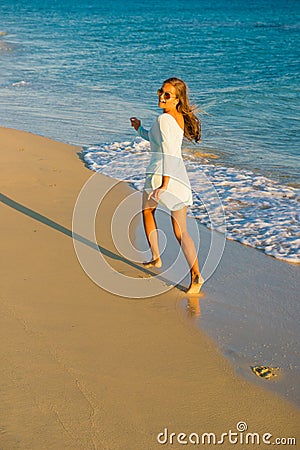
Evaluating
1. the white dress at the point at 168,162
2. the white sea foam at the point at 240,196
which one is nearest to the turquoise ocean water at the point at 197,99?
the white sea foam at the point at 240,196

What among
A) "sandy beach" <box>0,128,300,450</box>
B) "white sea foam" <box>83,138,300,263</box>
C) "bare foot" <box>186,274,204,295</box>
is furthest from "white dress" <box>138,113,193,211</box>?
"white sea foam" <box>83,138,300,263</box>

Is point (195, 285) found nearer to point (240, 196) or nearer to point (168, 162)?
point (168, 162)

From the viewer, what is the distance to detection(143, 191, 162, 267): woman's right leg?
4965mm

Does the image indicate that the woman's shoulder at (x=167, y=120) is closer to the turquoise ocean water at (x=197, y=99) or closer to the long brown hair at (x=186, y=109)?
the long brown hair at (x=186, y=109)

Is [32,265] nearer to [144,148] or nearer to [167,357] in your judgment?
[167,357]

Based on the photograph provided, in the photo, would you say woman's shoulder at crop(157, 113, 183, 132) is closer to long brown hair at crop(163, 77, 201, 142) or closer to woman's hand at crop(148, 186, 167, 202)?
long brown hair at crop(163, 77, 201, 142)

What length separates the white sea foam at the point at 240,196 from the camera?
6016 millimetres

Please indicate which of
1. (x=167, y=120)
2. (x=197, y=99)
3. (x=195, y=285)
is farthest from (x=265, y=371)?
(x=197, y=99)

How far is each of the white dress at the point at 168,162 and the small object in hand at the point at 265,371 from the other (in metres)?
1.43

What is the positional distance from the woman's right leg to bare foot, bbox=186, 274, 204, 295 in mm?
509

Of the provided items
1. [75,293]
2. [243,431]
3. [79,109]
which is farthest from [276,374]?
[79,109]

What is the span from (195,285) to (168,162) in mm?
974

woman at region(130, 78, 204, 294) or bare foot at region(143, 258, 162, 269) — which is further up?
woman at region(130, 78, 204, 294)

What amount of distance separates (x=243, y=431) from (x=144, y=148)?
22.0 feet
